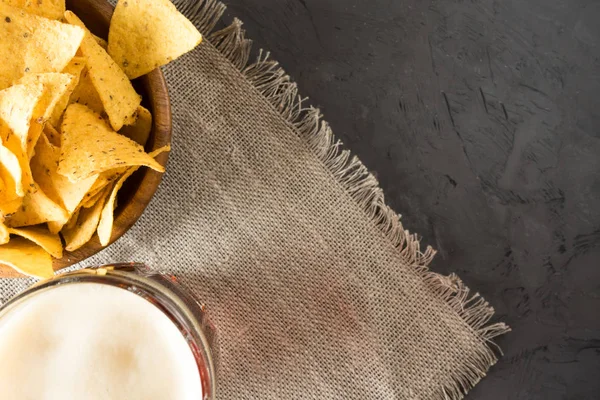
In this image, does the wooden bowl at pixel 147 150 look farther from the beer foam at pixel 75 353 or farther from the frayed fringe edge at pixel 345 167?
the frayed fringe edge at pixel 345 167

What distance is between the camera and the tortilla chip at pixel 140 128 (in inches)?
32.3

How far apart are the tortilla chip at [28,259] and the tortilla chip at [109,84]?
163 millimetres

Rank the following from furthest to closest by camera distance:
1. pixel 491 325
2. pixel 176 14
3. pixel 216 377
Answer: pixel 491 325 < pixel 216 377 < pixel 176 14

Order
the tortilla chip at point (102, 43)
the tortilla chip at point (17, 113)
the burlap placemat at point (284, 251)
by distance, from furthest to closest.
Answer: the burlap placemat at point (284, 251) → the tortilla chip at point (102, 43) → the tortilla chip at point (17, 113)

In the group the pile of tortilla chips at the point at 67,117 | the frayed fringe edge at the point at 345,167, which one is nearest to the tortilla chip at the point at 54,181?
the pile of tortilla chips at the point at 67,117

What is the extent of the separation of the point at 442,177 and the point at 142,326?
48cm

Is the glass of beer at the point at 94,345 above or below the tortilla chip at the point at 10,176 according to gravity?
below

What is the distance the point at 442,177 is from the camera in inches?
41.0

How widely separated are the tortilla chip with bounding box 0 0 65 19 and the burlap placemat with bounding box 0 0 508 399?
8.8 inches

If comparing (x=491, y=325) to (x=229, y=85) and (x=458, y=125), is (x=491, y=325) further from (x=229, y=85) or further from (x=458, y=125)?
(x=229, y=85)

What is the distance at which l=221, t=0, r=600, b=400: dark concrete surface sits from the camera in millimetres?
1038

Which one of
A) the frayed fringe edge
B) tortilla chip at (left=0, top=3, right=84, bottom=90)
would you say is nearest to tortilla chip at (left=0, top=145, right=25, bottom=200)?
tortilla chip at (left=0, top=3, right=84, bottom=90)

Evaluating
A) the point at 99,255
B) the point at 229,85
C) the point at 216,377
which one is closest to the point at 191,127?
the point at 229,85

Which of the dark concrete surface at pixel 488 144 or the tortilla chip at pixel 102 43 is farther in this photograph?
the dark concrete surface at pixel 488 144
